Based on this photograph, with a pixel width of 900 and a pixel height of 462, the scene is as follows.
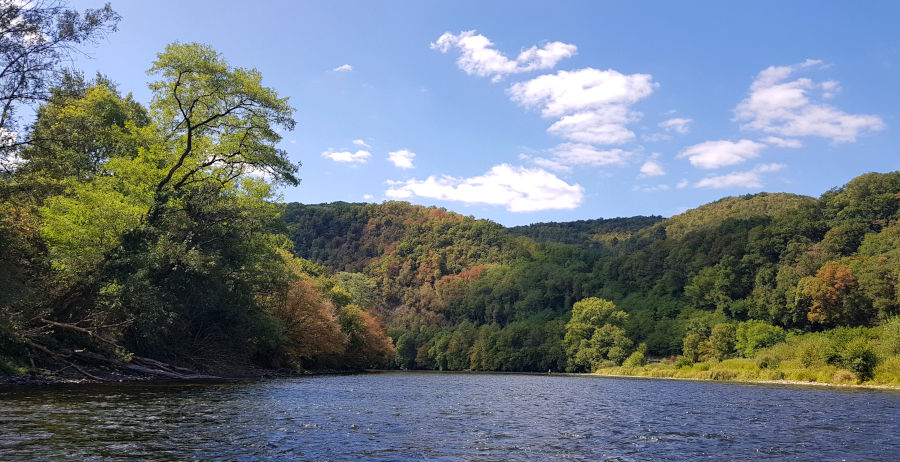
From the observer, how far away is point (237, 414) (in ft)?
68.5

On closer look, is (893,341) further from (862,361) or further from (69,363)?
(69,363)

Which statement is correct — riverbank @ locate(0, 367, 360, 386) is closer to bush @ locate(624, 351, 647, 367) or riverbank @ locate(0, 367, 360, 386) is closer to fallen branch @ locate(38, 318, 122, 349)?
fallen branch @ locate(38, 318, 122, 349)

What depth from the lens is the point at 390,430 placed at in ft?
62.4

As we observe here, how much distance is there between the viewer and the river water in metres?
14.2

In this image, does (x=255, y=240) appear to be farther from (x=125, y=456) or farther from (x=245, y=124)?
(x=125, y=456)

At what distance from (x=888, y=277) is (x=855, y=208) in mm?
41048

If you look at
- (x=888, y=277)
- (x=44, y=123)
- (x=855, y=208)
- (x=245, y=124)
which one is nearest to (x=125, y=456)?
(x=44, y=123)

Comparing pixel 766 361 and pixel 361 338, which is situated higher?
pixel 361 338

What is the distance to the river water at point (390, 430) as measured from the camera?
46.6 ft

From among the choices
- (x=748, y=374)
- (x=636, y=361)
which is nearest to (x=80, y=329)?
(x=748, y=374)

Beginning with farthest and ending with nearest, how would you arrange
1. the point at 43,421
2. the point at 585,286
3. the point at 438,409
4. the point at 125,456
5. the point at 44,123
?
the point at 585,286
the point at 44,123
the point at 438,409
the point at 43,421
the point at 125,456

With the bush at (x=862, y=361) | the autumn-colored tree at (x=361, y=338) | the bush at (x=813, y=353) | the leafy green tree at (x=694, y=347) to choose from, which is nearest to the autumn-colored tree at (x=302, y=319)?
the autumn-colored tree at (x=361, y=338)

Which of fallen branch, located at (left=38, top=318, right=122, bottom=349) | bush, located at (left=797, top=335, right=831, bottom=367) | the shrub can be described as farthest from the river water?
bush, located at (left=797, top=335, right=831, bottom=367)

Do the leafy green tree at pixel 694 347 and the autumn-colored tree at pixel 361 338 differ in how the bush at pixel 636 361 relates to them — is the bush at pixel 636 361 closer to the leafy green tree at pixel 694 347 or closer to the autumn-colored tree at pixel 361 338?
the leafy green tree at pixel 694 347
